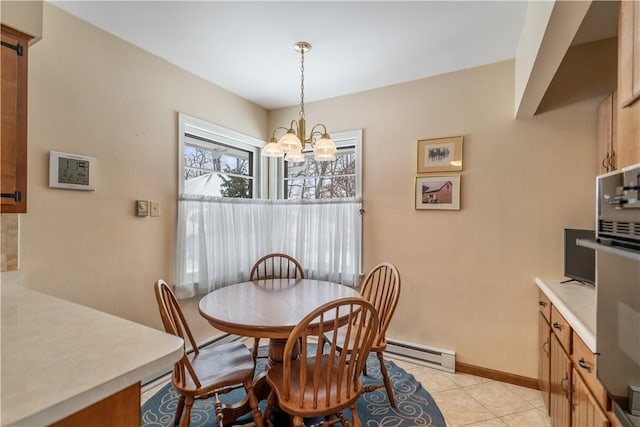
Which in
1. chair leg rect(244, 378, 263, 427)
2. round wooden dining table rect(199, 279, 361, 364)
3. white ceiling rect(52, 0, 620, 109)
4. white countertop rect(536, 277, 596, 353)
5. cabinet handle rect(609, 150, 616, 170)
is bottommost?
chair leg rect(244, 378, 263, 427)

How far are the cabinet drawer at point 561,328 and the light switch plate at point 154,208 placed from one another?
9.03 feet

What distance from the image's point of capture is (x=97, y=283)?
209 cm

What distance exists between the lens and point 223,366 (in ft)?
5.75

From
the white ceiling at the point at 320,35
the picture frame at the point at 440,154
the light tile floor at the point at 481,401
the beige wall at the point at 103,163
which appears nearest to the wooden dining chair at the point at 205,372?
the beige wall at the point at 103,163

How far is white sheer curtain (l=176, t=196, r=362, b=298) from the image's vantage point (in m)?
2.70

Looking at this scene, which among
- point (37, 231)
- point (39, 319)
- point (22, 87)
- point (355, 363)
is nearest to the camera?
point (39, 319)

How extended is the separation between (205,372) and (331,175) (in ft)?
7.43

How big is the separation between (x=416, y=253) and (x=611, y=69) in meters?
1.90

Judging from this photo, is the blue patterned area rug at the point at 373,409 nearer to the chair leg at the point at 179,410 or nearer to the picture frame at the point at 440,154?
the chair leg at the point at 179,410

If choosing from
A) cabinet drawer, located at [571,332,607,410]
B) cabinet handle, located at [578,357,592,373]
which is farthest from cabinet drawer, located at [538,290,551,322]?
cabinet handle, located at [578,357,592,373]

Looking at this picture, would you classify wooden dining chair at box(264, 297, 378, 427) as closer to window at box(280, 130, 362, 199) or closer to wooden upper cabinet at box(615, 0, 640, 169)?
wooden upper cabinet at box(615, 0, 640, 169)

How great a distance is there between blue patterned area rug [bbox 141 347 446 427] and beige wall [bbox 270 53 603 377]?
24.4 inches

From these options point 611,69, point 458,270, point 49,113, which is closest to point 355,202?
point 458,270

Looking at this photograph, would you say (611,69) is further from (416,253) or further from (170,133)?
(170,133)
